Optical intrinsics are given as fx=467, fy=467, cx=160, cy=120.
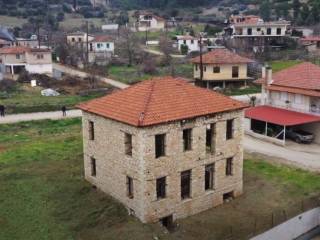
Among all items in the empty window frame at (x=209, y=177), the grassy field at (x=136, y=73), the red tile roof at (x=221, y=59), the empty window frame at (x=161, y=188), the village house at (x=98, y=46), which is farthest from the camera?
the village house at (x=98, y=46)

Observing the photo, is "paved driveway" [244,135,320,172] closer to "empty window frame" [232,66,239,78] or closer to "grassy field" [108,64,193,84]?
"empty window frame" [232,66,239,78]

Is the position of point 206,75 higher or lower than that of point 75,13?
lower

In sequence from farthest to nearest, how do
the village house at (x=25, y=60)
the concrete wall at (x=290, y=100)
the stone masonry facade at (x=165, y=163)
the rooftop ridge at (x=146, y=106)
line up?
the village house at (x=25, y=60) → the concrete wall at (x=290, y=100) → the stone masonry facade at (x=165, y=163) → the rooftop ridge at (x=146, y=106)

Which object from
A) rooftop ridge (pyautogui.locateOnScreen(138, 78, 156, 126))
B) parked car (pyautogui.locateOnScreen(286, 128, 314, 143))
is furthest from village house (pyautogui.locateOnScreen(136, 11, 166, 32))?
rooftop ridge (pyautogui.locateOnScreen(138, 78, 156, 126))

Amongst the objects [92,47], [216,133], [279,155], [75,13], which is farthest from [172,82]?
[75,13]

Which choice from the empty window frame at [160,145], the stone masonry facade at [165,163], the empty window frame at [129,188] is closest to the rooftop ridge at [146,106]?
the stone masonry facade at [165,163]

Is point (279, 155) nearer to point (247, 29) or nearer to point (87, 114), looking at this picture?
point (87, 114)

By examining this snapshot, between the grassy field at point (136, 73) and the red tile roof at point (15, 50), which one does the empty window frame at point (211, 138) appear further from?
the red tile roof at point (15, 50)
